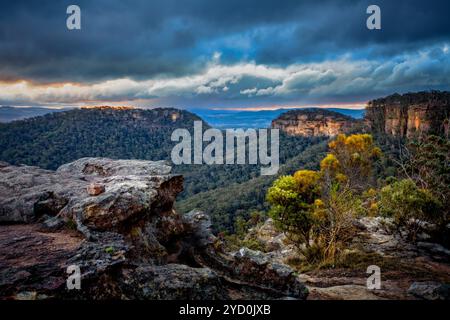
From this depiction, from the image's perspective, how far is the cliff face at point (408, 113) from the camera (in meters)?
72.6

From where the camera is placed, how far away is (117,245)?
6.79 metres

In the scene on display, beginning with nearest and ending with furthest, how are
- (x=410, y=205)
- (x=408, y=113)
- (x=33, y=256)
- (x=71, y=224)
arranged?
(x=33, y=256)
(x=71, y=224)
(x=410, y=205)
(x=408, y=113)

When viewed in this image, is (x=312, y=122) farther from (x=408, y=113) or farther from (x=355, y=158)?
(x=355, y=158)

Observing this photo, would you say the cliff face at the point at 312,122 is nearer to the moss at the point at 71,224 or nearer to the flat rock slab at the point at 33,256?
the moss at the point at 71,224

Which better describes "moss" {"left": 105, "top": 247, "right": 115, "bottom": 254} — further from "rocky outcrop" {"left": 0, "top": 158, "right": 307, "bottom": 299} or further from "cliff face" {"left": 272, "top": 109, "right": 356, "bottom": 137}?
"cliff face" {"left": 272, "top": 109, "right": 356, "bottom": 137}

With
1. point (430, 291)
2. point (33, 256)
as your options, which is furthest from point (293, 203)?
point (33, 256)

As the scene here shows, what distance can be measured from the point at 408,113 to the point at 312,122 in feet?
176

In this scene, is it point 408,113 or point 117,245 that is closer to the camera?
point 117,245

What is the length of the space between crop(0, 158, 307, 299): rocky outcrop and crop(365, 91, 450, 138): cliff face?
72717mm

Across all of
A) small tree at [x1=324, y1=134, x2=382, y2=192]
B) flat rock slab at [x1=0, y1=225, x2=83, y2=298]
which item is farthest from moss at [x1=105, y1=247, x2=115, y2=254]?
small tree at [x1=324, y1=134, x2=382, y2=192]

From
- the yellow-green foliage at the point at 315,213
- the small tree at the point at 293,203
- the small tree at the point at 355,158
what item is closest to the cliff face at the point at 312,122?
the small tree at the point at 355,158

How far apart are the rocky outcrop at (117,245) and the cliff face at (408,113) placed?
239 ft

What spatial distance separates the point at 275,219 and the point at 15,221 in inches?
420

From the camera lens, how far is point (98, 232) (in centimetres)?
772
